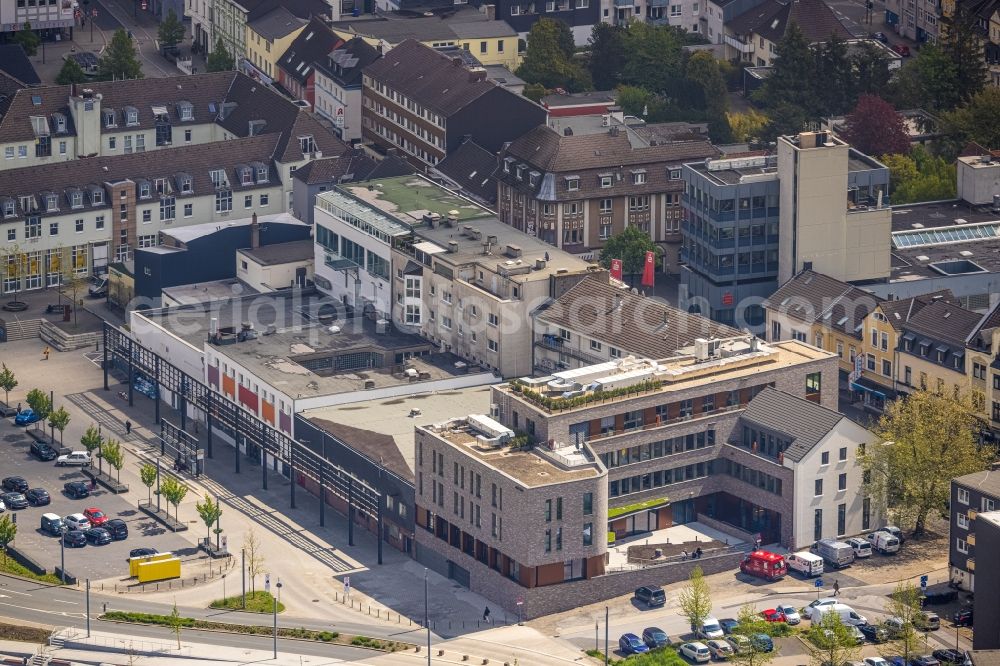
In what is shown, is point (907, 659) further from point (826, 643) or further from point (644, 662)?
point (644, 662)

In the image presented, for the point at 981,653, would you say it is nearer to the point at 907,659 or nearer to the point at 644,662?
the point at 907,659

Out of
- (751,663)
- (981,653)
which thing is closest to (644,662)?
(751,663)

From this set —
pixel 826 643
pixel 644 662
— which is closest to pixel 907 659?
pixel 826 643

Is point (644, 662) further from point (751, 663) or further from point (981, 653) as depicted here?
point (981, 653)

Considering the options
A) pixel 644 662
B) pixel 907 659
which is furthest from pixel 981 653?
pixel 644 662
